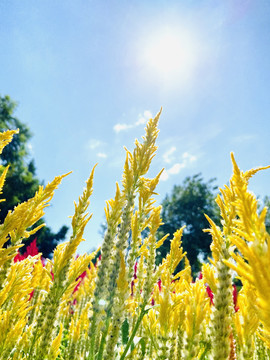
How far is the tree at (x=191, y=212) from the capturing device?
141 ft

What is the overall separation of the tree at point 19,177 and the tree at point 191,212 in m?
22.5

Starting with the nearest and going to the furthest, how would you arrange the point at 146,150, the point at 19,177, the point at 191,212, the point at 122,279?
the point at 122,279, the point at 146,150, the point at 19,177, the point at 191,212

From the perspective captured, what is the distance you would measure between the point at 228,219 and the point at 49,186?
862 millimetres

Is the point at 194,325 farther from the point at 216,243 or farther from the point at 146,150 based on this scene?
the point at 146,150

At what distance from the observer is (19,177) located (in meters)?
29.5

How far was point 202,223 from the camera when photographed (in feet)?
150

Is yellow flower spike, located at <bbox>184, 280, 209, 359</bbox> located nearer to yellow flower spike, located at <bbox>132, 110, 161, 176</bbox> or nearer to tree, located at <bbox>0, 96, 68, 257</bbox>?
yellow flower spike, located at <bbox>132, 110, 161, 176</bbox>

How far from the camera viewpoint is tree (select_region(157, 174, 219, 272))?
4291 cm

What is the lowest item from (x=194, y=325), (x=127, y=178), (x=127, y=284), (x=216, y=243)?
(x=194, y=325)

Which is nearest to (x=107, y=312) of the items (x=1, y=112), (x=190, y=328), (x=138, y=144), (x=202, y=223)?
(x=190, y=328)

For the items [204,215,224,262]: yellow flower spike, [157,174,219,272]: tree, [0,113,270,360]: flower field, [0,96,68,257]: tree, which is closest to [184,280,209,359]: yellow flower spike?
[0,113,270,360]: flower field

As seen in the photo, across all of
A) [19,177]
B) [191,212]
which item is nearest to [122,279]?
[19,177]

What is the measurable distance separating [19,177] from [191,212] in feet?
106

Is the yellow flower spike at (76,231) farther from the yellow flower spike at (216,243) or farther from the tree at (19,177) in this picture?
the tree at (19,177)
